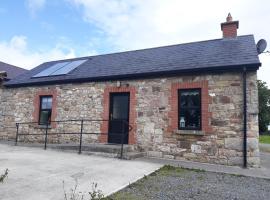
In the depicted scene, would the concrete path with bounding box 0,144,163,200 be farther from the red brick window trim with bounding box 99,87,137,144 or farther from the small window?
the small window

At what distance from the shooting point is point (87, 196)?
4.47m

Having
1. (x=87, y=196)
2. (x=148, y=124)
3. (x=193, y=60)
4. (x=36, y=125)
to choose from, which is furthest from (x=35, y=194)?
(x=36, y=125)

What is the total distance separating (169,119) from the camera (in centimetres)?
962

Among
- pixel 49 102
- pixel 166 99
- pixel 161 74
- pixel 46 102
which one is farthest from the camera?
pixel 46 102

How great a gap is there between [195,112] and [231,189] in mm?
4169

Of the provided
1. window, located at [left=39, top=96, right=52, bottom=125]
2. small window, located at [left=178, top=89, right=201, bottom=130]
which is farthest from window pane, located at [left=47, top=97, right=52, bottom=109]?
small window, located at [left=178, top=89, right=201, bottom=130]

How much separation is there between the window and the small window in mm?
6644

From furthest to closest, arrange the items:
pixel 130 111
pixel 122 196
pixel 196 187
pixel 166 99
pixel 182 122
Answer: pixel 130 111
pixel 166 99
pixel 182 122
pixel 196 187
pixel 122 196

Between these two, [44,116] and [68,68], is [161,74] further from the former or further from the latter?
[44,116]

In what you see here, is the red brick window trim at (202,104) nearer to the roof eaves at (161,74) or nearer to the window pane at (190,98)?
the window pane at (190,98)

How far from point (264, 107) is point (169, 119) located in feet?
135

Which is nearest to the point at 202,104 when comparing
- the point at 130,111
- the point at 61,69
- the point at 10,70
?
→ the point at 130,111

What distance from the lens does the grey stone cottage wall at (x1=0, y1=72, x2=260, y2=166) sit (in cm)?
846

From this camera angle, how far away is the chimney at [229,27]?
11.6 meters
